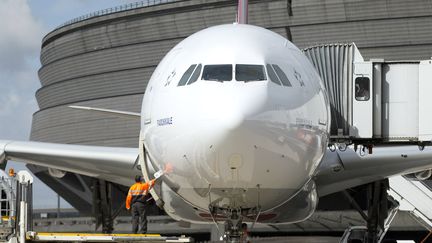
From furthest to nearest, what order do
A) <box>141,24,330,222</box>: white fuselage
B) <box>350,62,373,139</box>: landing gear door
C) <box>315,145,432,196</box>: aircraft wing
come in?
<box>315,145,432,196</box>: aircraft wing < <box>350,62,373,139</box>: landing gear door < <box>141,24,330,222</box>: white fuselage

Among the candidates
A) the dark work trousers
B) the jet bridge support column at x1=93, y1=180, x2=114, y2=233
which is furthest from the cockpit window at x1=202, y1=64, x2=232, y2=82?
the jet bridge support column at x1=93, y1=180, x2=114, y2=233

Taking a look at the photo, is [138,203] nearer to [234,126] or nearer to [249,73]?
[249,73]

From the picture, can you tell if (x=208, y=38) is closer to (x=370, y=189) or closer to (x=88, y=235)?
(x=88, y=235)

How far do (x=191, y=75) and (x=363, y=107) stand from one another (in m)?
5.05

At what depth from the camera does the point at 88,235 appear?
1315 cm

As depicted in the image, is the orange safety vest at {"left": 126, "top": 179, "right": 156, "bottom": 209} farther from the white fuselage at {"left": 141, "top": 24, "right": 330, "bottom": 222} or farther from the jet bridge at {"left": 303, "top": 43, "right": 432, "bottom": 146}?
the white fuselage at {"left": 141, "top": 24, "right": 330, "bottom": 222}

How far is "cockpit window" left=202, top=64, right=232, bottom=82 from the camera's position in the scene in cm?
1122

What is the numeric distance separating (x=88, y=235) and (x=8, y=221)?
2.65 meters

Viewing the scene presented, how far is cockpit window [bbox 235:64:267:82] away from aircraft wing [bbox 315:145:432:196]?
4440mm

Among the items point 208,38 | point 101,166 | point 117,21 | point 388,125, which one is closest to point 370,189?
point 388,125

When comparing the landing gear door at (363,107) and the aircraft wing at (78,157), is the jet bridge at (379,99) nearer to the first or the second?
the landing gear door at (363,107)

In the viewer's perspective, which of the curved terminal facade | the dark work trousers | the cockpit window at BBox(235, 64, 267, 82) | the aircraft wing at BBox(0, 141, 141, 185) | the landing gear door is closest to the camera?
the cockpit window at BBox(235, 64, 267, 82)

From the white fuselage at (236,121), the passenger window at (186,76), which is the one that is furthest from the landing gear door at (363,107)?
the passenger window at (186,76)

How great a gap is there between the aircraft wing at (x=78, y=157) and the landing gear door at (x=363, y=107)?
169 inches
